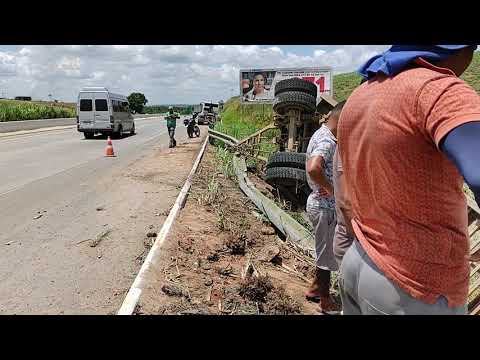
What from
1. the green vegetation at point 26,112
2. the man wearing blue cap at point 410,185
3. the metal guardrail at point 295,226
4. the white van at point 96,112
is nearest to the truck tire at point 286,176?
the metal guardrail at point 295,226

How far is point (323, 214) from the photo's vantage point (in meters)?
4.38

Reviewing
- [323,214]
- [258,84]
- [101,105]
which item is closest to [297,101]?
[323,214]

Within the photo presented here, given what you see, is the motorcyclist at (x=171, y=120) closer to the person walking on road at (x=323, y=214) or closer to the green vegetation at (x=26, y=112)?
the person walking on road at (x=323, y=214)

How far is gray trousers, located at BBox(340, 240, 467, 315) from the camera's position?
1496 mm

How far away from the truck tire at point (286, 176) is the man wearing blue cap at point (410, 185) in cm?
641

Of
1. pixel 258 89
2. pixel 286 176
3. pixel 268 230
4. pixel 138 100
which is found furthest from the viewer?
pixel 138 100

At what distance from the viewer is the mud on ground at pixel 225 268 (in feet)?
14.3

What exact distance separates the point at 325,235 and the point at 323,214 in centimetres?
20

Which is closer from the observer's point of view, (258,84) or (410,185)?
(410,185)

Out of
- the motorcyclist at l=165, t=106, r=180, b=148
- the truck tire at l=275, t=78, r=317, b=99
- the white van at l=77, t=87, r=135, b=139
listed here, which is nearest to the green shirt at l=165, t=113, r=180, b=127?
the motorcyclist at l=165, t=106, r=180, b=148

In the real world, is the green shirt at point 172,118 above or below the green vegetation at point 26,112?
above

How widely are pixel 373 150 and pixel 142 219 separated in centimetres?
671

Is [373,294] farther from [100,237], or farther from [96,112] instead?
[96,112]
